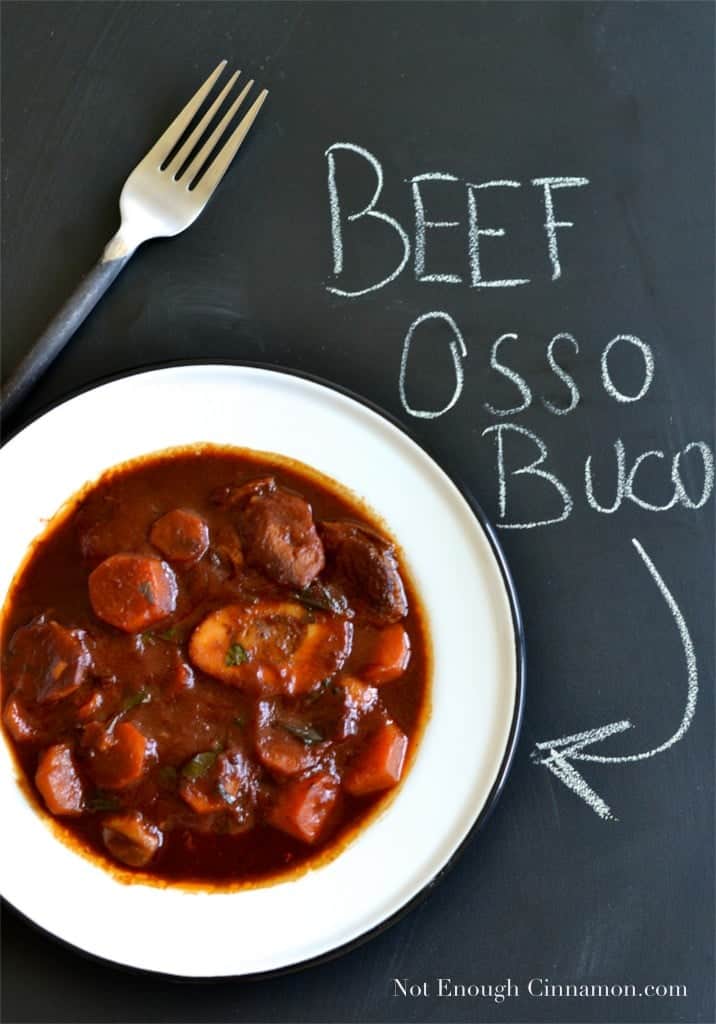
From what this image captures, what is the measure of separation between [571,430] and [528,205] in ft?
2.34

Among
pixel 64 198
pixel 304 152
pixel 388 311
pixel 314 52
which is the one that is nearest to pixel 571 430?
pixel 388 311

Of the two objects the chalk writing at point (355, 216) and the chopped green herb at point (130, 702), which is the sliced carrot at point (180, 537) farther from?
the chalk writing at point (355, 216)

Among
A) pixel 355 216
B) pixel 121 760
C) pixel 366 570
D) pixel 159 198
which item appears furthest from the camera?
pixel 355 216

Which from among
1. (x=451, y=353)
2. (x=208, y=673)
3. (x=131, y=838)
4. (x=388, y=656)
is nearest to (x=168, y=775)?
(x=131, y=838)

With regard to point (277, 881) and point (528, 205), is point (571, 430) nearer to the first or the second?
point (528, 205)

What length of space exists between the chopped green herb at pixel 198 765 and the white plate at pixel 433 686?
0.35m

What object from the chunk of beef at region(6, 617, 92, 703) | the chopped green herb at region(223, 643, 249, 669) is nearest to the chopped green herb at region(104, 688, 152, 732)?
the chunk of beef at region(6, 617, 92, 703)

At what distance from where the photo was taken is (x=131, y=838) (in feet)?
8.59

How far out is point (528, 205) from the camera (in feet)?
9.80

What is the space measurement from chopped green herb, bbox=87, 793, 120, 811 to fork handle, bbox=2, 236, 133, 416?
1128 mm

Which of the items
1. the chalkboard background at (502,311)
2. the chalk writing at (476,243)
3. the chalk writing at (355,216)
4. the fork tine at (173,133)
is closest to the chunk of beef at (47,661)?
the chalkboard background at (502,311)

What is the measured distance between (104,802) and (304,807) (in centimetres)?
55

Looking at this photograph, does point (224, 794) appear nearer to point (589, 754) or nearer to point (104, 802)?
point (104, 802)

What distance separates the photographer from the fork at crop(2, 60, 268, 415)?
9.11 feet
